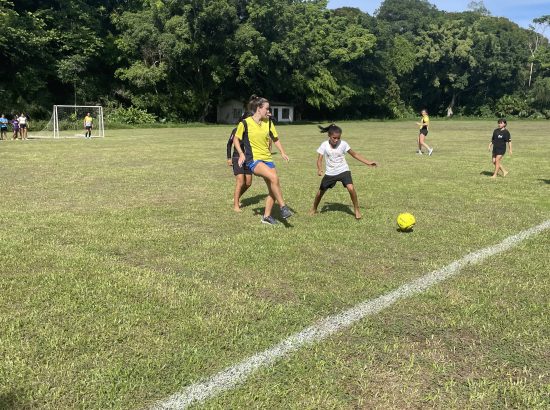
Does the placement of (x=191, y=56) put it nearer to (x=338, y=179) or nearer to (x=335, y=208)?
(x=335, y=208)

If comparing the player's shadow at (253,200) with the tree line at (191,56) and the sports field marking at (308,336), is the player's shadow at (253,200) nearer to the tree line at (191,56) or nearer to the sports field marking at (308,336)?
the sports field marking at (308,336)

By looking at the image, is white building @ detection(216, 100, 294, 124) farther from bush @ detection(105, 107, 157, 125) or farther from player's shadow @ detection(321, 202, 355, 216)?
player's shadow @ detection(321, 202, 355, 216)

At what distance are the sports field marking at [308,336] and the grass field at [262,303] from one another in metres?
0.08

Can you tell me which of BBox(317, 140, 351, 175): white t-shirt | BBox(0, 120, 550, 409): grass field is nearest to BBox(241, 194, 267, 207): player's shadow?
BBox(0, 120, 550, 409): grass field

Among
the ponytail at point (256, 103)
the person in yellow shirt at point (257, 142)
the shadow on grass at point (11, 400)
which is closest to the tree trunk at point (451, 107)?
the ponytail at point (256, 103)

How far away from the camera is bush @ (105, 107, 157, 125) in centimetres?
4566

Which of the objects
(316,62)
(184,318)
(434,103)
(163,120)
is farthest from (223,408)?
(434,103)

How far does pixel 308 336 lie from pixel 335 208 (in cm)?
493

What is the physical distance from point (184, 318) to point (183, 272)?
1.16 meters

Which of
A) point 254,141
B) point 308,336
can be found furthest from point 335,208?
point 308,336

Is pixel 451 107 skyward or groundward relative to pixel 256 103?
skyward

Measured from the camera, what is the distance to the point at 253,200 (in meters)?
9.30

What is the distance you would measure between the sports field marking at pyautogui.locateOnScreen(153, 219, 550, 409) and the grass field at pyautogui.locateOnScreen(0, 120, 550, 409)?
0.08 meters

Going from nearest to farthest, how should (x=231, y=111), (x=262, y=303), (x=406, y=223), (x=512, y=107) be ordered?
(x=262, y=303) < (x=406, y=223) < (x=231, y=111) < (x=512, y=107)
